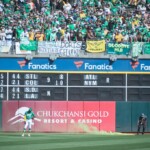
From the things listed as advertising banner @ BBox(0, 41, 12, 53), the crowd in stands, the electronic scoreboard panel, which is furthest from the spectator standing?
advertising banner @ BBox(0, 41, 12, 53)

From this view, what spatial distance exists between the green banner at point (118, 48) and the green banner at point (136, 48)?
267mm

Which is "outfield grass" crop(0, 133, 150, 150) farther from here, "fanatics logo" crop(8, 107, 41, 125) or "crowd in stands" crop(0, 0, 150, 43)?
"crowd in stands" crop(0, 0, 150, 43)

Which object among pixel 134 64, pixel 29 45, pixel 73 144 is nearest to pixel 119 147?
pixel 73 144

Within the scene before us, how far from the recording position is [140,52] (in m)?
38.4

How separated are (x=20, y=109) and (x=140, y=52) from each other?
23.2 ft

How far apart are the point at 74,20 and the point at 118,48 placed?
11.2ft

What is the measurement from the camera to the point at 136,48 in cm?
3831

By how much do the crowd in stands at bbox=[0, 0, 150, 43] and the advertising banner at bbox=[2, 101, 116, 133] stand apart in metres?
3.65

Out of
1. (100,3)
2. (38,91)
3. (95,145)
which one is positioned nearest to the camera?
(95,145)

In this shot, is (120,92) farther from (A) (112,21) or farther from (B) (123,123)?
(A) (112,21)

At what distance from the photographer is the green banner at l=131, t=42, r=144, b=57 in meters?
38.3

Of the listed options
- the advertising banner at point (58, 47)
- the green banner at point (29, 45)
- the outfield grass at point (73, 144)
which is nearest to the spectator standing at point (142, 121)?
the advertising banner at point (58, 47)

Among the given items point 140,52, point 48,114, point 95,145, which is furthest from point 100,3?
point 95,145

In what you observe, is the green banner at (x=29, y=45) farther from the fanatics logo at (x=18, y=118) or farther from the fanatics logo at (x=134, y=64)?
the fanatics logo at (x=134, y=64)
